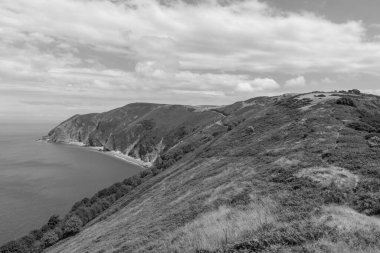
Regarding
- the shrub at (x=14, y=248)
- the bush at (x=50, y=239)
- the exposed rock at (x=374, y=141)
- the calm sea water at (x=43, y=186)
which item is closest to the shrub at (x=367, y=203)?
the exposed rock at (x=374, y=141)

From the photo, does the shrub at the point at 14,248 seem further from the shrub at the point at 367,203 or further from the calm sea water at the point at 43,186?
the shrub at the point at 367,203

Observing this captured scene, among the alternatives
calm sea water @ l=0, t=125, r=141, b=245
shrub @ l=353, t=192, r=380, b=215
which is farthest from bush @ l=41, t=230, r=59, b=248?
shrub @ l=353, t=192, r=380, b=215

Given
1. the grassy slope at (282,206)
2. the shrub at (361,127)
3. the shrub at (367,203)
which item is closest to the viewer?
the grassy slope at (282,206)

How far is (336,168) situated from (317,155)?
5045 millimetres

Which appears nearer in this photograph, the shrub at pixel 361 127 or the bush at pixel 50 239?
the shrub at pixel 361 127

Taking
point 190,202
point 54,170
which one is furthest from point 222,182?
point 54,170

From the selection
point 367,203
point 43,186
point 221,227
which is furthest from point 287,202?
point 43,186

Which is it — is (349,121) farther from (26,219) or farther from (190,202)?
(26,219)

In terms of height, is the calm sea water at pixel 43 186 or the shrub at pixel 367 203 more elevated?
the shrub at pixel 367 203

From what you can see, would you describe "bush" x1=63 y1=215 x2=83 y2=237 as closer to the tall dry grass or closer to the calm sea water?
the calm sea water

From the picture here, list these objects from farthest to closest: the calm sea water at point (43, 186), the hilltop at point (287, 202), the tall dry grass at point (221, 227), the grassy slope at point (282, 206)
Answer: the calm sea water at point (43, 186) < the tall dry grass at point (221, 227) < the hilltop at point (287, 202) < the grassy slope at point (282, 206)

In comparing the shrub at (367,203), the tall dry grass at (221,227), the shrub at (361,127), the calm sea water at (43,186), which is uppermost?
the shrub at (361,127)

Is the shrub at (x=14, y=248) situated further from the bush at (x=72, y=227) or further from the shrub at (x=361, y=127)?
the shrub at (x=361, y=127)

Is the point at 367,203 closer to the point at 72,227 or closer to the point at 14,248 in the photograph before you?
the point at 72,227
